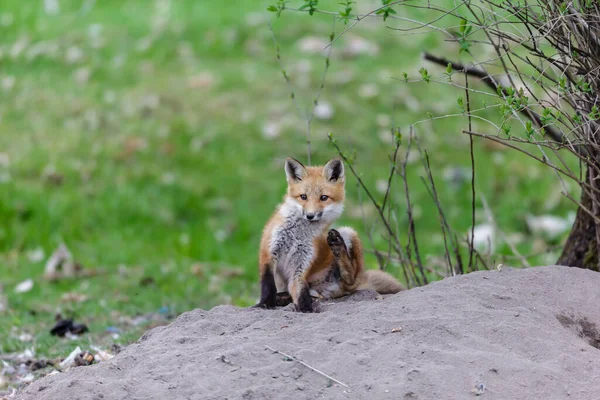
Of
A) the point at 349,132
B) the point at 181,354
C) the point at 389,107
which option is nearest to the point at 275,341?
the point at 181,354

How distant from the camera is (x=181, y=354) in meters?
A: 4.34

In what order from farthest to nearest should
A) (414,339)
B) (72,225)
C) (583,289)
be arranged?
(72,225) < (583,289) < (414,339)

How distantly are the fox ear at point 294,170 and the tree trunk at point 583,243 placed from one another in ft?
6.45

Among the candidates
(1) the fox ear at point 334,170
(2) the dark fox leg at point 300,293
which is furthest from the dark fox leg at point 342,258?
(1) the fox ear at point 334,170

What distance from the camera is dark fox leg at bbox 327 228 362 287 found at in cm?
543

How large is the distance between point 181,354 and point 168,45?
10.00m

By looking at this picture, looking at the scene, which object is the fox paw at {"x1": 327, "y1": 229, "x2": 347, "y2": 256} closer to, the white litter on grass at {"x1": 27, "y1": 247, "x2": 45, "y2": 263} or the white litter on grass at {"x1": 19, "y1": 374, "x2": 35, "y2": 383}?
the white litter on grass at {"x1": 19, "y1": 374, "x2": 35, "y2": 383}

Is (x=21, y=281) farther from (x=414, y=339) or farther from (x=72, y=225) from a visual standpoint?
(x=414, y=339)

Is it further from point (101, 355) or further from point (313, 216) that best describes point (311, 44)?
point (101, 355)

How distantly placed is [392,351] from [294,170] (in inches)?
76.4

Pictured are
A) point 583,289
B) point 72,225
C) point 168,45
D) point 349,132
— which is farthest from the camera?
point 168,45

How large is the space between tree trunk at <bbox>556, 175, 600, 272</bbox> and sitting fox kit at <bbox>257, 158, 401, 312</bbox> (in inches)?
60.2

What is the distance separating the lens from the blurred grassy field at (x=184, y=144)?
9.59 meters

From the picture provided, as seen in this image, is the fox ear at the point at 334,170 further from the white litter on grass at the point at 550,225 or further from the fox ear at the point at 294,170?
the white litter on grass at the point at 550,225
